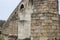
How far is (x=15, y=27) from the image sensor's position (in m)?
17.8

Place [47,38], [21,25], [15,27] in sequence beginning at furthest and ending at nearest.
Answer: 1. [15,27]
2. [21,25]
3. [47,38]

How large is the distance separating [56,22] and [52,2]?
0.69 m

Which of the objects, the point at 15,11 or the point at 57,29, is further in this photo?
the point at 15,11

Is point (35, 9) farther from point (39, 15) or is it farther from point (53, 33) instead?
point (53, 33)

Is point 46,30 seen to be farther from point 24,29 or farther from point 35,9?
point 24,29

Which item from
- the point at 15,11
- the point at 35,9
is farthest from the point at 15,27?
the point at 35,9

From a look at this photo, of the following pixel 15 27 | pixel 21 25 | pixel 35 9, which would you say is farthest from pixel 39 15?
pixel 15 27

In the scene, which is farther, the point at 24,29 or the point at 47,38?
the point at 24,29

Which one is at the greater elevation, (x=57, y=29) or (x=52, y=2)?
(x=52, y=2)

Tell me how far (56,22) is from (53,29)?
0.90 feet

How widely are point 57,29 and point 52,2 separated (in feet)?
3.03

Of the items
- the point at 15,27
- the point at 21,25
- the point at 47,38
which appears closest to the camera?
the point at 47,38

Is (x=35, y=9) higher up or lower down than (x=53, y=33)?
higher up

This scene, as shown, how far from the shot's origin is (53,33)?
8.46 m
